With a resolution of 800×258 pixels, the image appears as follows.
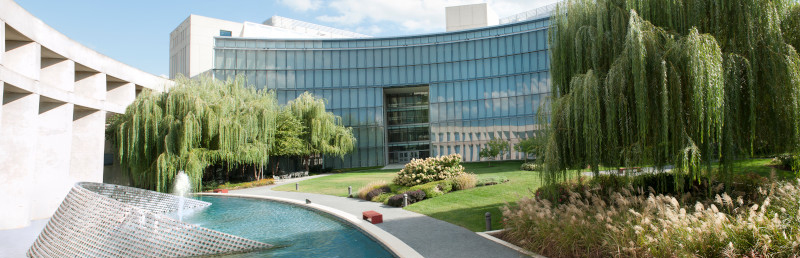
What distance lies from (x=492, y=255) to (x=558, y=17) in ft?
22.9

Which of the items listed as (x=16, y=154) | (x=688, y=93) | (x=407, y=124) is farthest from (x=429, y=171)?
(x=407, y=124)

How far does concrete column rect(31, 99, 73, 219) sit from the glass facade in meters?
30.8

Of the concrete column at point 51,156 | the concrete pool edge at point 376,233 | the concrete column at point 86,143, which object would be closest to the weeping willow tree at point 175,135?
the concrete column at point 86,143

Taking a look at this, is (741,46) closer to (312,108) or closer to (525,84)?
(312,108)

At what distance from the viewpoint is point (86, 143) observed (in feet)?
66.9

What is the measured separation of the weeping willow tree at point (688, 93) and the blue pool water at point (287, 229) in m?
5.34

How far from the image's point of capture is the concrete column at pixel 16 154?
13531mm

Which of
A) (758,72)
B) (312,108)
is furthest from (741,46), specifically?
(312,108)

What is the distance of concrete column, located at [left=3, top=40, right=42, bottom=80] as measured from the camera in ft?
46.1

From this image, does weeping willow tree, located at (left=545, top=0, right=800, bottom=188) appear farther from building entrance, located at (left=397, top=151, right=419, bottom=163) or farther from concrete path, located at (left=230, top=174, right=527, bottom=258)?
building entrance, located at (left=397, top=151, right=419, bottom=163)

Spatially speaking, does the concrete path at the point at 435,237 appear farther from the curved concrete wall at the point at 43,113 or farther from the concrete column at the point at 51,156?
the concrete column at the point at 51,156

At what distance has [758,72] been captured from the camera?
8.62 meters

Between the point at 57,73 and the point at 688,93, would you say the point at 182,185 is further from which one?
the point at 688,93

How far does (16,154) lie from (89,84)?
26.5ft
